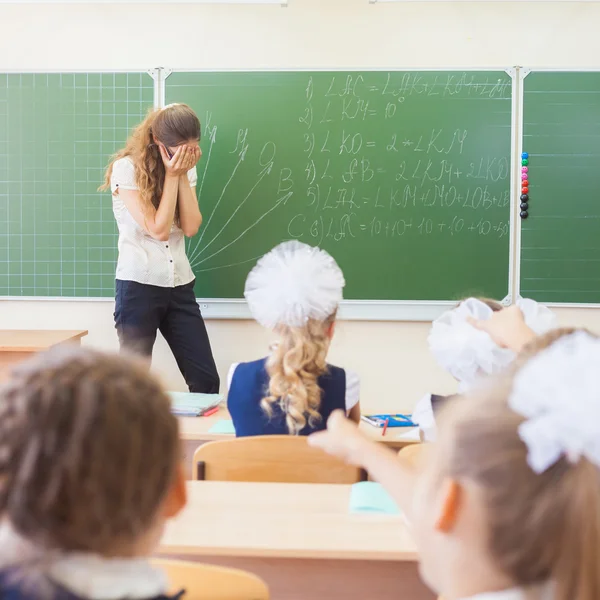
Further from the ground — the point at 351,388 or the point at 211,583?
the point at 351,388

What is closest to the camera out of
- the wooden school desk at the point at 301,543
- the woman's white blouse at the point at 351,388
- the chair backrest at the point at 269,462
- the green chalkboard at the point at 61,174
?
the wooden school desk at the point at 301,543

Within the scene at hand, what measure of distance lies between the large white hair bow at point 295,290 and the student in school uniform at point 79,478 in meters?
1.46

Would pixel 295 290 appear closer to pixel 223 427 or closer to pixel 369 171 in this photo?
pixel 223 427

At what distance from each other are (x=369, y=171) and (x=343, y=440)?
304 cm

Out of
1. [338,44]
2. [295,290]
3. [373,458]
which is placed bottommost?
[373,458]

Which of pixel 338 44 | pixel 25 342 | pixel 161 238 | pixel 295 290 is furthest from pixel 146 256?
pixel 295 290

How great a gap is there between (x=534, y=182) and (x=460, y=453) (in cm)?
352

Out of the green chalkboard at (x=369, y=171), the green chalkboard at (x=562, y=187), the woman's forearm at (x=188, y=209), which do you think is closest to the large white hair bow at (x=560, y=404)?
the woman's forearm at (x=188, y=209)

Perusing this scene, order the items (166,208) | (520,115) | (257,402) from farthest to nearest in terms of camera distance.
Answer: (520,115) → (166,208) → (257,402)

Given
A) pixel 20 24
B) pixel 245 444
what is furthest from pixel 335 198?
pixel 245 444

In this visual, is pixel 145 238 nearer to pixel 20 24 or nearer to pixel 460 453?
pixel 20 24

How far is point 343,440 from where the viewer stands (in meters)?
1.19

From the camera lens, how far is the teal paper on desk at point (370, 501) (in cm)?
157

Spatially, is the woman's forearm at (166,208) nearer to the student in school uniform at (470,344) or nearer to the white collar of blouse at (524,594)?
the student in school uniform at (470,344)
